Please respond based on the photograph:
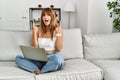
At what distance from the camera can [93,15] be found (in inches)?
146

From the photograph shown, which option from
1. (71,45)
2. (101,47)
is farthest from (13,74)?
(101,47)

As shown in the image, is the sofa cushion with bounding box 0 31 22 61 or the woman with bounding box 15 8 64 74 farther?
the sofa cushion with bounding box 0 31 22 61

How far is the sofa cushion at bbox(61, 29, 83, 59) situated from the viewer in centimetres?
262

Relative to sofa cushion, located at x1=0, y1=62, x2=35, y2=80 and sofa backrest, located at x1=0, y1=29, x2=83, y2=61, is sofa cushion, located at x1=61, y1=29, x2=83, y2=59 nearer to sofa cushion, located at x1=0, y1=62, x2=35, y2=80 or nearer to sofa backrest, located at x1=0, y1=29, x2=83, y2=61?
sofa backrest, located at x1=0, y1=29, x2=83, y2=61

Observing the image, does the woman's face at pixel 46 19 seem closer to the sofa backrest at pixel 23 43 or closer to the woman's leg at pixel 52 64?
the sofa backrest at pixel 23 43

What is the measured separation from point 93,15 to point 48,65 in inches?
75.2

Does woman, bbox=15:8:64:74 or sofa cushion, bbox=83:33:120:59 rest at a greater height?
woman, bbox=15:8:64:74

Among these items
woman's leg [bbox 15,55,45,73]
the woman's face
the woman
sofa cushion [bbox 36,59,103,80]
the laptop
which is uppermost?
the woman's face

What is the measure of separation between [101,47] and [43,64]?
35.3 inches

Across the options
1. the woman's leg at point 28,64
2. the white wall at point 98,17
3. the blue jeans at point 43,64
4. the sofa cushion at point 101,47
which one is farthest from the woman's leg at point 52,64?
the white wall at point 98,17

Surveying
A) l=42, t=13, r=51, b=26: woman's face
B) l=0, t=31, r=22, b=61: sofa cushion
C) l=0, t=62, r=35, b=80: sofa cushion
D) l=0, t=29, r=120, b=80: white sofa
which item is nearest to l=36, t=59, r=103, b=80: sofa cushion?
l=0, t=29, r=120, b=80: white sofa

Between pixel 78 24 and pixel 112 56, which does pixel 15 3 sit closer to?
pixel 78 24

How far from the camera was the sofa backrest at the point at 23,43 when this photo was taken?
2.52 meters

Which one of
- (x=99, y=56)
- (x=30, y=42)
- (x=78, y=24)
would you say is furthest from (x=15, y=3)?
(x=99, y=56)
